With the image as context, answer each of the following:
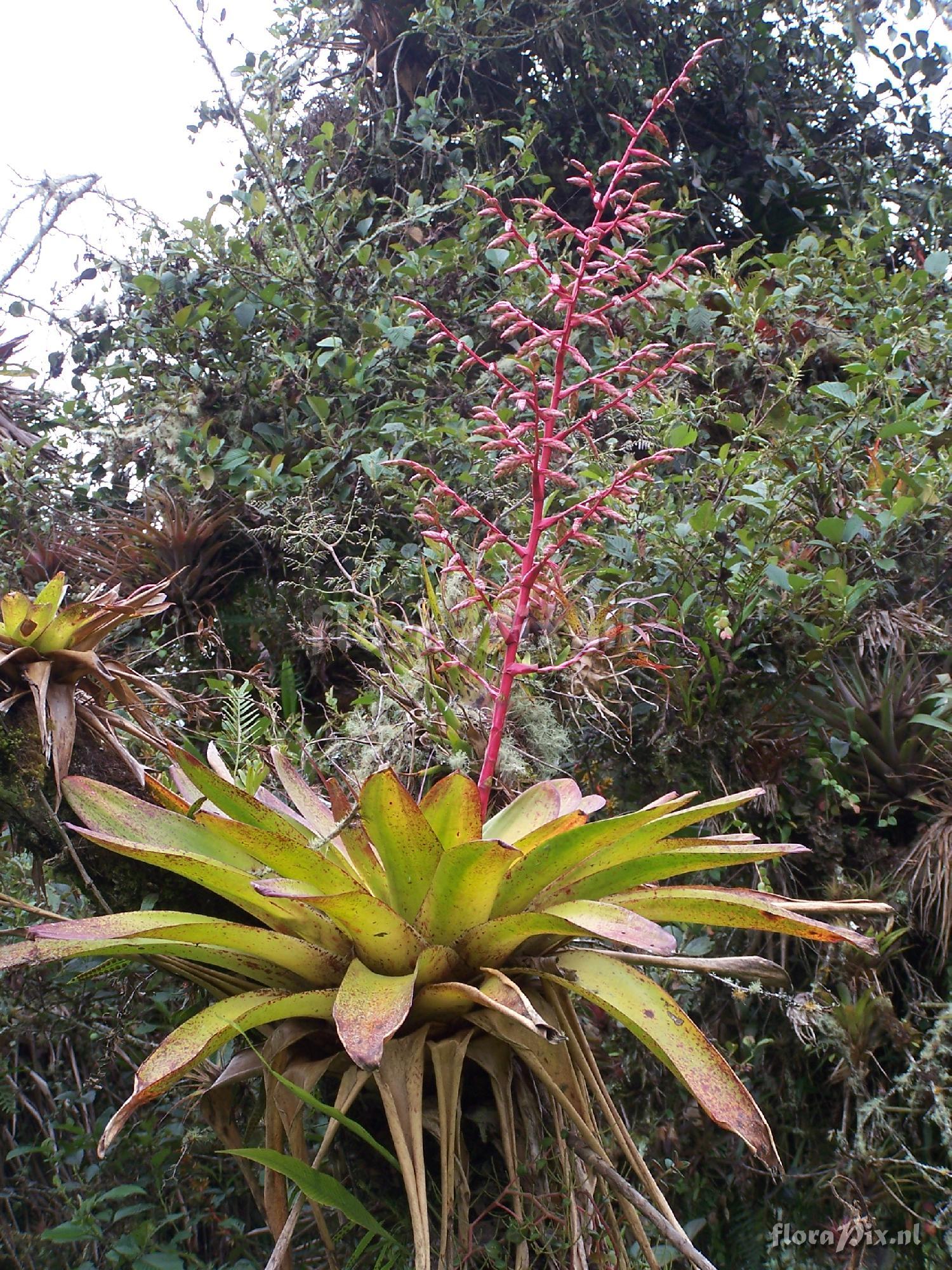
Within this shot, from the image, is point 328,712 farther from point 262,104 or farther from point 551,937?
point 262,104

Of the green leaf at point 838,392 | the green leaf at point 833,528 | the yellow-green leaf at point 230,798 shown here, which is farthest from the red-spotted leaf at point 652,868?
the green leaf at point 838,392

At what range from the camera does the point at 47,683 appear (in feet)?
4.66

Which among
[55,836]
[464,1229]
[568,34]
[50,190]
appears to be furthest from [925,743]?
[568,34]

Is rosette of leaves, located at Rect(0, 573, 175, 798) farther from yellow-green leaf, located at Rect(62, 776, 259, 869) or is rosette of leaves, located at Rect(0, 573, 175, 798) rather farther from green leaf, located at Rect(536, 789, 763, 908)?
green leaf, located at Rect(536, 789, 763, 908)

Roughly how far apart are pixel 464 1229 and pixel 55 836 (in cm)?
78

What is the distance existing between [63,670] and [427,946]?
2.54 ft

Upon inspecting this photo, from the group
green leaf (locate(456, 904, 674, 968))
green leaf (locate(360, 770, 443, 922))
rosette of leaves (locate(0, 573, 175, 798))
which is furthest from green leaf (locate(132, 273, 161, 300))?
green leaf (locate(456, 904, 674, 968))

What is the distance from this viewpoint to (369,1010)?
960 mm

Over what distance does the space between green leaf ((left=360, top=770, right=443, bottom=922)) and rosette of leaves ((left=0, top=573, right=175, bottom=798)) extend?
1.62 feet

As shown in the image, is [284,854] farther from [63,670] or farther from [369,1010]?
[63,670]

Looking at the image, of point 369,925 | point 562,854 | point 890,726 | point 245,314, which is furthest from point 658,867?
point 245,314

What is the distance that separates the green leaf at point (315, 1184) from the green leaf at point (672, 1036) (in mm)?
335

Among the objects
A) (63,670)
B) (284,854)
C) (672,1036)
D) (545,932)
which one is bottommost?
(672,1036)

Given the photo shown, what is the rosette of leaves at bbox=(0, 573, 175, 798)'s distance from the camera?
54.1 inches
